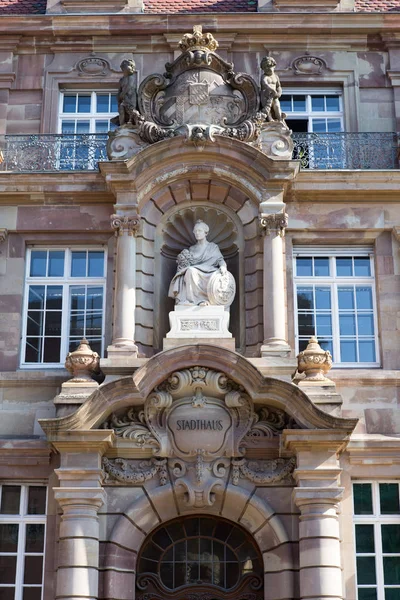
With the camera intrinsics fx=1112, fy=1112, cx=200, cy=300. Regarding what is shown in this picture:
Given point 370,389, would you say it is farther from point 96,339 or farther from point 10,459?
point 10,459

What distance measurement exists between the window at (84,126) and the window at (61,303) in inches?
61.9

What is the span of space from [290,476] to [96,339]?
3562 mm

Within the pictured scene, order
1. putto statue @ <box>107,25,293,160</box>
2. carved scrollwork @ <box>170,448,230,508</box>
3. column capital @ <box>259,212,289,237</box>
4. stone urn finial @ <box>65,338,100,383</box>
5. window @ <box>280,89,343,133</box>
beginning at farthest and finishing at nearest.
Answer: window @ <box>280,89,343,133</box> → putto statue @ <box>107,25,293,160</box> → column capital @ <box>259,212,289,237</box> → stone urn finial @ <box>65,338,100,383</box> → carved scrollwork @ <box>170,448,230,508</box>

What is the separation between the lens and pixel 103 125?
712 inches

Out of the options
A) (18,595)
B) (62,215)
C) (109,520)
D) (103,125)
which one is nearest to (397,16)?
(103,125)

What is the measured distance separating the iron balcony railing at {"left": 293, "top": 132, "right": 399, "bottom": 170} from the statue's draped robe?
7.51 ft

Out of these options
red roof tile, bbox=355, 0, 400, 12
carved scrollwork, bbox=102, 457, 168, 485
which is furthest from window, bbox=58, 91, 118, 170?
carved scrollwork, bbox=102, 457, 168, 485

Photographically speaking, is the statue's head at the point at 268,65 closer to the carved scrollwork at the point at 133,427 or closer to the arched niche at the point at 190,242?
the arched niche at the point at 190,242

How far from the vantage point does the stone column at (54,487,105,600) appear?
45.0 ft

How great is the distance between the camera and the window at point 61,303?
16.1 meters

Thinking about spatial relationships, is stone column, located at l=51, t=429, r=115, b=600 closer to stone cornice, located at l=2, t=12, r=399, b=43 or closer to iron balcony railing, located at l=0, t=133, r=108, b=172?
iron balcony railing, located at l=0, t=133, r=108, b=172

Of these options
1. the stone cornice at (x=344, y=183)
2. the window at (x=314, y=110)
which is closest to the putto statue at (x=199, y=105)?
the stone cornice at (x=344, y=183)

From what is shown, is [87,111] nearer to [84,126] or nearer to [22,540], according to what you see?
[84,126]

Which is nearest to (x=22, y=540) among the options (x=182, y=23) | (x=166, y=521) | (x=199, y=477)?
(x=166, y=521)
